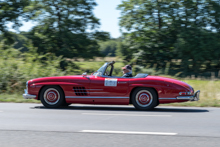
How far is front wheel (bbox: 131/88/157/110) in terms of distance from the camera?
9289 millimetres

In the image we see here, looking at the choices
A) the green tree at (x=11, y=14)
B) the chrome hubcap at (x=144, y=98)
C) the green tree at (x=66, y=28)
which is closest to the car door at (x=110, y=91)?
the chrome hubcap at (x=144, y=98)

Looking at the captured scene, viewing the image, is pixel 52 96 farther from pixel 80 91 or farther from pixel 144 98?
pixel 144 98

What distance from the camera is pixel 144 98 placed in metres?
9.34

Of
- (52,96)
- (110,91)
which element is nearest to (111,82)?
(110,91)

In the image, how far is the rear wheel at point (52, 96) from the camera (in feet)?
32.1

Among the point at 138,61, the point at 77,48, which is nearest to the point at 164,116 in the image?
the point at 77,48

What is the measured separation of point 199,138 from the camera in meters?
5.61

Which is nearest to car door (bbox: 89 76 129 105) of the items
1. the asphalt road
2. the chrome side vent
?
the chrome side vent

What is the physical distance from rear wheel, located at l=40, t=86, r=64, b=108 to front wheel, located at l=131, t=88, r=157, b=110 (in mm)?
2108

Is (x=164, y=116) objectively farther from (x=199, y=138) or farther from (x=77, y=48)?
(x=77, y=48)

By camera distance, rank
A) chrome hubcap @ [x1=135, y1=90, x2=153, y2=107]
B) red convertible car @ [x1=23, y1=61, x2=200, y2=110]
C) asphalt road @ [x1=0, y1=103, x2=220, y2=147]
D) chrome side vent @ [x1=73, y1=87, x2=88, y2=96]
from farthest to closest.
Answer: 1. chrome side vent @ [x1=73, y1=87, x2=88, y2=96]
2. chrome hubcap @ [x1=135, y1=90, x2=153, y2=107]
3. red convertible car @ [x1=23, y1=61, x2=200, y2=110]
4. asphalt road @ [x1=0, y1=103, x2=220, y2=147]

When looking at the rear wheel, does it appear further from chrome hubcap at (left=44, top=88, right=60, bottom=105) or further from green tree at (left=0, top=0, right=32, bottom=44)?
green tree at (left=0, top=0, right=32, bottom=44)

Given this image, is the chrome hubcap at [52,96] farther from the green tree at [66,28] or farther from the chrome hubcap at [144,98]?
the green tree at [66,28]

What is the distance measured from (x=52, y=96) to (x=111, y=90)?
1772 millimetres
